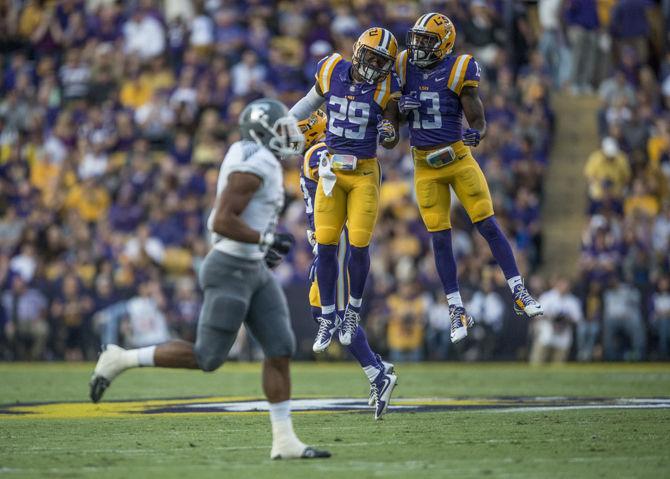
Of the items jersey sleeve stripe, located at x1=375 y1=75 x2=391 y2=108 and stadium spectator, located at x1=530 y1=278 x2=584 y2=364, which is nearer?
jersey sleeve stripe, located at x1=375 y1=75 x2=391 y2=108

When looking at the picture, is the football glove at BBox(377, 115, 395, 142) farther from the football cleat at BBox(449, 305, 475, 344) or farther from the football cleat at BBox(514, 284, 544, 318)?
the football cleat at BBox(514, 284, 544, 318)

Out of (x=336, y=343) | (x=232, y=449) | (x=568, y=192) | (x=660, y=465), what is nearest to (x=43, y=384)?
(x=336, y=343)

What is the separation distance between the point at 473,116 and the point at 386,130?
0.79 metres

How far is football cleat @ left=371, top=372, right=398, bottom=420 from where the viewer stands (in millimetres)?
10352

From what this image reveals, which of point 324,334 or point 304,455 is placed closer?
point 304,455

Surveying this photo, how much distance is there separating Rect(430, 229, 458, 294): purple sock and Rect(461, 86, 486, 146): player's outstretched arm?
935 millimetres

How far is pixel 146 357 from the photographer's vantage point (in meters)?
7.97

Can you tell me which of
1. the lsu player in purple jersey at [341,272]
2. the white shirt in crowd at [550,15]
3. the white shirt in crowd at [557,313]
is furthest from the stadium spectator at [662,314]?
the lsu player in purple jersey at [341,272]

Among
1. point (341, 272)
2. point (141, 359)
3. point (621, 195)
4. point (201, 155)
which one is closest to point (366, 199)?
point (341, 272)

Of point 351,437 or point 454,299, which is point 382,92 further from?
point 351,437

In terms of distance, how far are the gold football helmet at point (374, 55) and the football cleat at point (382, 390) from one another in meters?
2.46

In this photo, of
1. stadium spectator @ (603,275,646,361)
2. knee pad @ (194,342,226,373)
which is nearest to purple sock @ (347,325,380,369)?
knee pad @ (194,342,226,373)

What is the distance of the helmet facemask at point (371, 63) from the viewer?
10711 mm

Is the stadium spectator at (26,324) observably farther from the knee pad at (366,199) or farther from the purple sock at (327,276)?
the knee pad at (366,199)
